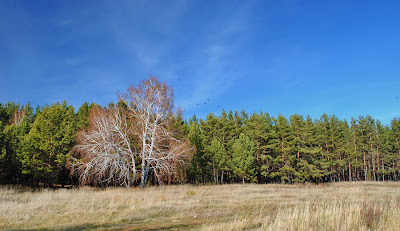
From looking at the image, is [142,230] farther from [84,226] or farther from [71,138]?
[71,138]

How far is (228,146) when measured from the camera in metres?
49.5

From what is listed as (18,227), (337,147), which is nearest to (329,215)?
(18,227)

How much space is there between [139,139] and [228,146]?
85.7 feet

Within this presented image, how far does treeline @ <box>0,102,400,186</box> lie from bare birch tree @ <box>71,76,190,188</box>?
79.3 inches

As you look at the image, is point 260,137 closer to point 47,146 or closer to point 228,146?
point 228,146

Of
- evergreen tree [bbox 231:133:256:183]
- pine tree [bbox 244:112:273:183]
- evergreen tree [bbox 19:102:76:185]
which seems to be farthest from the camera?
pine tree [bbox 244:112:273:183]

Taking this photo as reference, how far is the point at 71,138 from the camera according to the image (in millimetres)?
27312

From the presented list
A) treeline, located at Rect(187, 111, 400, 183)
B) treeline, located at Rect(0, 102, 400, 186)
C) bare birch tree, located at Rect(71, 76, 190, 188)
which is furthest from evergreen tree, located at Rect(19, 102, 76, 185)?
treeline, located at Rect(187, 111, 400, 183)

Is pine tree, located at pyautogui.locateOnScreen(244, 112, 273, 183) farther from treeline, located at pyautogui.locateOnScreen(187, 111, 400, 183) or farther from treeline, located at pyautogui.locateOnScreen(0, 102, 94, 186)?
treeline, located at pyautogui.locateOnScreen(0, 102, 94, 186)

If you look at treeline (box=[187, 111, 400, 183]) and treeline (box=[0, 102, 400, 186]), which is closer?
treeline (box=[0, 102, 400, 186])

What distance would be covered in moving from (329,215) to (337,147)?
54239 mm

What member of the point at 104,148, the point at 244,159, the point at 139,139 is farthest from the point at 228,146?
the point at 104,148

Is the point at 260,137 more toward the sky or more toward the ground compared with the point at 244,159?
more toward the sky

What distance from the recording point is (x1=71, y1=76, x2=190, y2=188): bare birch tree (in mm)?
23656
